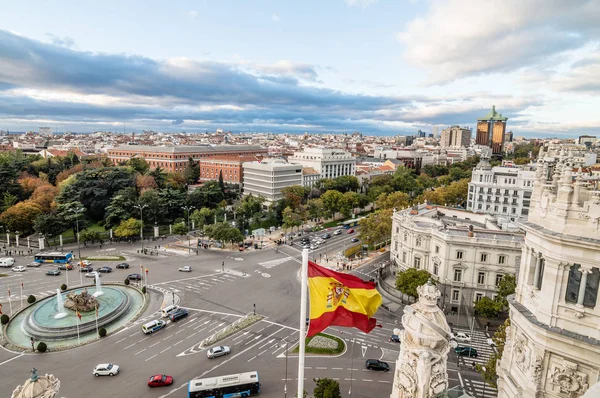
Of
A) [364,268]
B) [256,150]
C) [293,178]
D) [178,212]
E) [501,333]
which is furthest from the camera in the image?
[256,150]

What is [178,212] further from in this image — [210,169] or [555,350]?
[555,350]

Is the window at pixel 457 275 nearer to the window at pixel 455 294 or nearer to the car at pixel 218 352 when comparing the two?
the window at pixel 455 294

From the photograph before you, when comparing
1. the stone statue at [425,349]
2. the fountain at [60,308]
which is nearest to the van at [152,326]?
the fountain at [60,308]

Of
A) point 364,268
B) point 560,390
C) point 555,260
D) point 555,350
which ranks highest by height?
point 555,260

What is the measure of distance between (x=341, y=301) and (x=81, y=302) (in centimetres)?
3664

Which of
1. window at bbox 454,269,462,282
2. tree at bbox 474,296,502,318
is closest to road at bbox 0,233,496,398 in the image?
tree at bbox 474,296,502,318

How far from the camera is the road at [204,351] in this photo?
2794 centimetres

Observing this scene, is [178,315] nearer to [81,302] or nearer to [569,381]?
[81,302]

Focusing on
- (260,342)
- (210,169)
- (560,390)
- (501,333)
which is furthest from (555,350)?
(210,169)

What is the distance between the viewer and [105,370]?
92.9 feet

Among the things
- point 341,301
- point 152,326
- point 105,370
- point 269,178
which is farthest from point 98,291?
point 269,178

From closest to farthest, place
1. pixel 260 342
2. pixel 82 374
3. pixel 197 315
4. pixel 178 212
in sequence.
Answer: pixel 82 374 < pixel 260 342 < pixel 197 315 < pixel 178 212

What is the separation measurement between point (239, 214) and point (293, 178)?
24498 millimetres

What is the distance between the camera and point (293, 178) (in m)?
102
